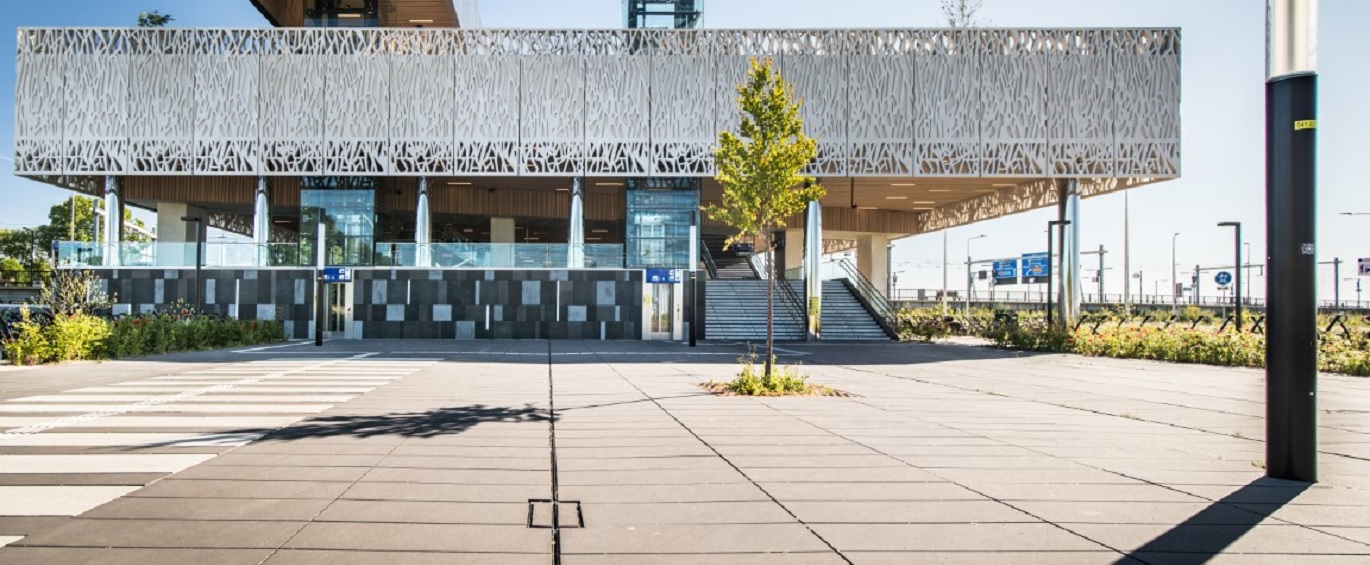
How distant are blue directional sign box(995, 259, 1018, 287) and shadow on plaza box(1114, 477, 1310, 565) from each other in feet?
297

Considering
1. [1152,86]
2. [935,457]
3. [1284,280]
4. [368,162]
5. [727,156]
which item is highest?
[1152,86]

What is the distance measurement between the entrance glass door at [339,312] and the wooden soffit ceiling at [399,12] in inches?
698

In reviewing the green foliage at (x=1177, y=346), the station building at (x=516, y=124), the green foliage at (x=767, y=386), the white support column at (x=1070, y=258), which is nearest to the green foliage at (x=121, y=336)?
the station building at (x=516, y=124)

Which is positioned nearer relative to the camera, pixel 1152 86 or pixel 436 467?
pixel 436 467

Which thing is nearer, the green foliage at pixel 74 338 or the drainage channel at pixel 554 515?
the drainage channel at pixel 554 515

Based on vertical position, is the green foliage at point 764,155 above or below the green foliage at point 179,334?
above

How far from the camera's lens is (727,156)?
14.4 m

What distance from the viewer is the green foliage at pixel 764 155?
14.0m

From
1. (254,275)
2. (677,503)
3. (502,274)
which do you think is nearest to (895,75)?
(502,274)

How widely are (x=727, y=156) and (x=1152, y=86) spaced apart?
90.3 feet

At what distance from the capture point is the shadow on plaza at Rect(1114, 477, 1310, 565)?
15.0ft

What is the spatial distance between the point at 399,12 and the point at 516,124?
1621 cm

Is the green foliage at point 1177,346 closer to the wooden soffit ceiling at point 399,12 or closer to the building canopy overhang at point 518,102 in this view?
the building canopy overhang at point 518,102

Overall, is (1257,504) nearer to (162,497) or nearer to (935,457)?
(935,457)
